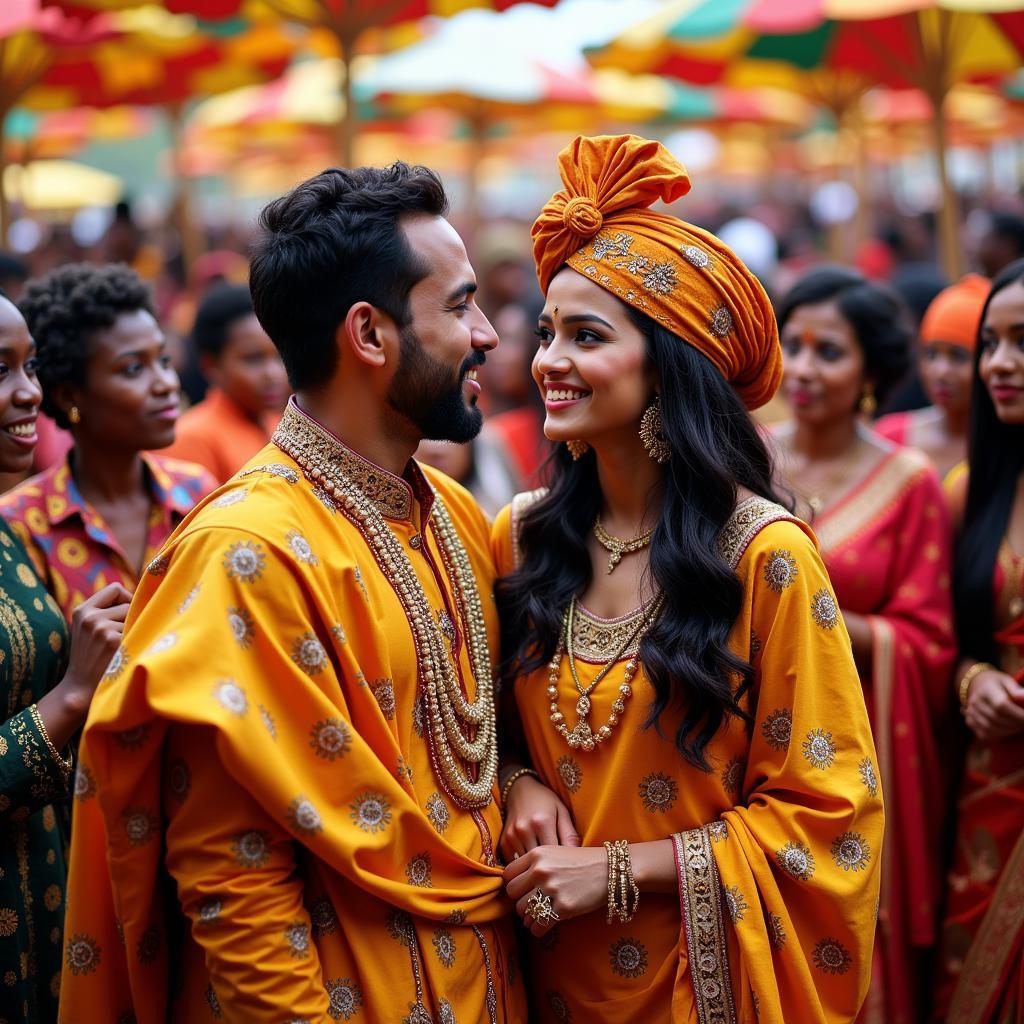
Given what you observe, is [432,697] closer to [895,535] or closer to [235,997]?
[235,997]

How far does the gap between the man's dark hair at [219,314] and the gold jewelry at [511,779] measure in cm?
331

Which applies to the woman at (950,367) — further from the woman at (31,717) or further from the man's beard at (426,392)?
the woman at (31,717)

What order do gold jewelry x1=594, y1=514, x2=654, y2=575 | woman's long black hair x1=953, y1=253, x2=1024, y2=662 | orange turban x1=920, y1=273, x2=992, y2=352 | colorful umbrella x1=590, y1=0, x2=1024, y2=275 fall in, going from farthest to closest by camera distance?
colorful umbrella x1=590, y1=0, x2=1024, y2=275
orange turban x1=920, y1=273, x2=992, y2=352
woman's long black hair x1=953, y1=253, x2=1024, y2=662
gold jewelry x1=594, y1=514, x2=654, y2=575

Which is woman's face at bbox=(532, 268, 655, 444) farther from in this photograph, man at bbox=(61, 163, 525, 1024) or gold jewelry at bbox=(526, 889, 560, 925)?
gold jewelry at bbox=(526, 889, 560, 925)

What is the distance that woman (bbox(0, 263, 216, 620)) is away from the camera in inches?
140

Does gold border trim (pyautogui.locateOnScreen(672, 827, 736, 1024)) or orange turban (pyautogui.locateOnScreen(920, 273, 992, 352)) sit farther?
orange turban (pyautogui.locateOnScreen(920, 273, 992, 352))

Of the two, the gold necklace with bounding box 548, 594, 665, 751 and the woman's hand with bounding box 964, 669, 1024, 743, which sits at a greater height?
the gold necklace with bounding box 548, 594, 665, 751

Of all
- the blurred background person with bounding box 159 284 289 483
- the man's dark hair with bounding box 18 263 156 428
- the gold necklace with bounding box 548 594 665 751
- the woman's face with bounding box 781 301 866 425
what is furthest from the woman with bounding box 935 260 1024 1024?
the blurred background person with bounding box 159 284 289 483

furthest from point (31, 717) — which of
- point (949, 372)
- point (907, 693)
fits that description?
point (949, 372)

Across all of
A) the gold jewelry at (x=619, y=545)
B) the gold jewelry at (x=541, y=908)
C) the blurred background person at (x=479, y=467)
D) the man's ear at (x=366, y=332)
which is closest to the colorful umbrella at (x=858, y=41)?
the blurred background person at (x=479, y=467)

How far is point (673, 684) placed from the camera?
2.60 metres

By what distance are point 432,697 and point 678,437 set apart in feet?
2.62

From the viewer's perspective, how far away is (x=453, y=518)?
9.90 feet

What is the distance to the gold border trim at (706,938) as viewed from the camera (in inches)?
99.2
